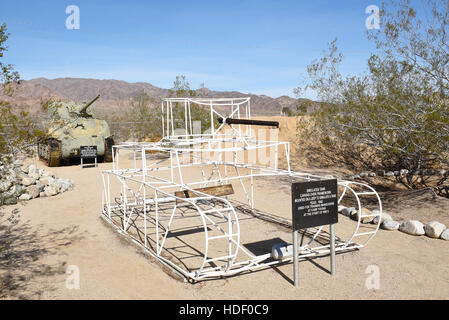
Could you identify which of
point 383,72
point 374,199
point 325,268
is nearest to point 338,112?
point 383,72

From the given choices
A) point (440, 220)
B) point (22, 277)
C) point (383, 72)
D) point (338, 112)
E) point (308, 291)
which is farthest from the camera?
point (338, 112)

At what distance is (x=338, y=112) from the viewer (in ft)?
47.3

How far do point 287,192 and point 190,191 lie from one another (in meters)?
6.61

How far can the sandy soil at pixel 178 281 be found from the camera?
5.50 metres

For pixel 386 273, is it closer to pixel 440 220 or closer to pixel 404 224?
pixel 404 224

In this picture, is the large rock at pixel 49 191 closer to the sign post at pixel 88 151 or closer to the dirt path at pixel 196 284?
the dirt path at pixel 196 284

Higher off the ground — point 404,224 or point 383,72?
point 383,72

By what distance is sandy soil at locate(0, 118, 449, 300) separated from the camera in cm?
550

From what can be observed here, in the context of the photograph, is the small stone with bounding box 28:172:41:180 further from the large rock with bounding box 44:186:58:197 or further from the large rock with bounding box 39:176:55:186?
the large rock with bounding box 44:186:58:197

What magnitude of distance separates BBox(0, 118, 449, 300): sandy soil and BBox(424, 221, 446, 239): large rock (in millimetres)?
174

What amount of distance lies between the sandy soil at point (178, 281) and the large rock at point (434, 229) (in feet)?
0.57

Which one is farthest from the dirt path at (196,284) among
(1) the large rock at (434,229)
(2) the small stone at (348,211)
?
(2) the small stone at (348,211)

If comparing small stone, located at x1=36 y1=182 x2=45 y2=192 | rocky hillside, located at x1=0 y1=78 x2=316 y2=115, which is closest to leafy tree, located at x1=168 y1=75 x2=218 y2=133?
small stone, located at x1=36 y1=182 x2=45 y2=192

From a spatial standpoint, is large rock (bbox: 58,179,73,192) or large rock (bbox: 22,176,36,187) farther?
large rock (bbox: 58,179,73,192)
